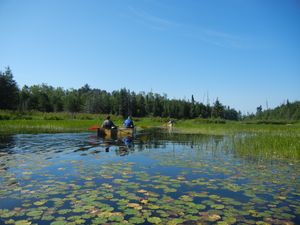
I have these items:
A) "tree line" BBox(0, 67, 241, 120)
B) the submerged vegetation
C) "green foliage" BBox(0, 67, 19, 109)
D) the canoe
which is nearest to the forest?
"tree line" BBox(0, 67, 241, 120)

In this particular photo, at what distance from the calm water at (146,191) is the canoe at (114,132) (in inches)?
477

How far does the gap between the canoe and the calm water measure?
1213cm

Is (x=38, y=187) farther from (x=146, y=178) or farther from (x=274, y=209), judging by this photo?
(x=274, y=209)

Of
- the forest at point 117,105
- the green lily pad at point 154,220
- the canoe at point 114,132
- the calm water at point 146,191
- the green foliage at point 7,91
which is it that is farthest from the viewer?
the forest at point 117,105

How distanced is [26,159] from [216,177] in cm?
821

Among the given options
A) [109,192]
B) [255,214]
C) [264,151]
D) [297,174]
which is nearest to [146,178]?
[109,192]

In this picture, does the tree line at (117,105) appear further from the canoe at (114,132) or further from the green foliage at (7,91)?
the canoe at (114,132)

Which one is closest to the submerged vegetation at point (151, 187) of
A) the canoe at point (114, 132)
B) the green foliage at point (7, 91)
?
the canoe at point (114, 132)

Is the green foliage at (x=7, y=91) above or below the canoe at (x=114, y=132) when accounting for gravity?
above

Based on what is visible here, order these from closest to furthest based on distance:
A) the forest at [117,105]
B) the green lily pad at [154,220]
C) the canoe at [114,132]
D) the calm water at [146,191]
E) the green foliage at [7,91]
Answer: the green lily pad at [154,220]
the calm water at [146,191]
the canoe at [114,132]
the green foliage at [7,91]
the forest at [117,105]

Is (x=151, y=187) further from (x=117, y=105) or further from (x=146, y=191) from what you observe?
(x=117, y=105)

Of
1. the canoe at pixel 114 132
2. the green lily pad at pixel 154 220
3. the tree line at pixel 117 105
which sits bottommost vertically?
the green lily pad at pixel 154 220

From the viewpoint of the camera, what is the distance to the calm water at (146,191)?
254 inches

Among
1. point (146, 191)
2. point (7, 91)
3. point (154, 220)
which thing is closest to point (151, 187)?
point (146, 191)
